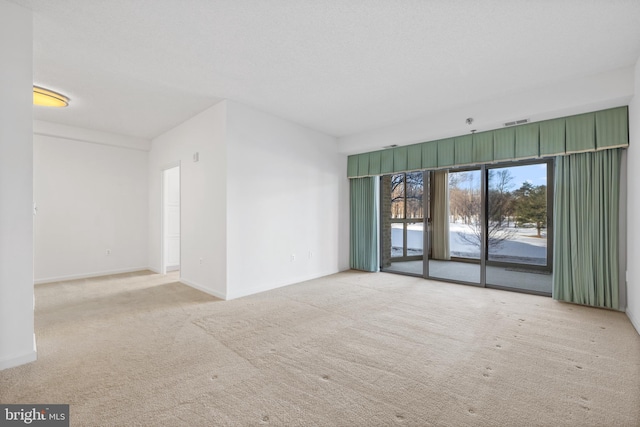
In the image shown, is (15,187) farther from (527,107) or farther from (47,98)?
(527,107)

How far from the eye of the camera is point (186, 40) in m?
2.64

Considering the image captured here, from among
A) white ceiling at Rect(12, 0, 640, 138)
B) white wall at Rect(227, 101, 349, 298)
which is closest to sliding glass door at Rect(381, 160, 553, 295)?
white wall at Rect(227, 101, 349, 298)

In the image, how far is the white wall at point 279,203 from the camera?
4.16m

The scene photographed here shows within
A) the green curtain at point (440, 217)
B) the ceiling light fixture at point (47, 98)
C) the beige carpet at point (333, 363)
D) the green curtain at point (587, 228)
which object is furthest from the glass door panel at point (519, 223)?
the ceiling light fixture at point (47, 98)

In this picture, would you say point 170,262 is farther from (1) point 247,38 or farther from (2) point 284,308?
(1) point 247,38

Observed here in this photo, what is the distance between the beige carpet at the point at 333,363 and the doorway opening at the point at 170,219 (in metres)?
2.21

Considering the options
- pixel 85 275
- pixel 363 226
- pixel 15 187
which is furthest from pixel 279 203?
pixel 85 275

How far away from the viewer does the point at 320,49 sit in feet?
9.18

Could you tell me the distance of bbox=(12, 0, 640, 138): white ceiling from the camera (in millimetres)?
2260

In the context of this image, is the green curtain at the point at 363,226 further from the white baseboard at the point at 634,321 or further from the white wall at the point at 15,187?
the white wall at the point at 15,187

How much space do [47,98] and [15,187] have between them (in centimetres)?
238

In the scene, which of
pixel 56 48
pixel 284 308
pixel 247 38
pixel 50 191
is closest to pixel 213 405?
pixel 284 308

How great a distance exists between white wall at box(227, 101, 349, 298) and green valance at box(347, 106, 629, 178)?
1203 millimetres

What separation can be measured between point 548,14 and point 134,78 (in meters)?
4.19
